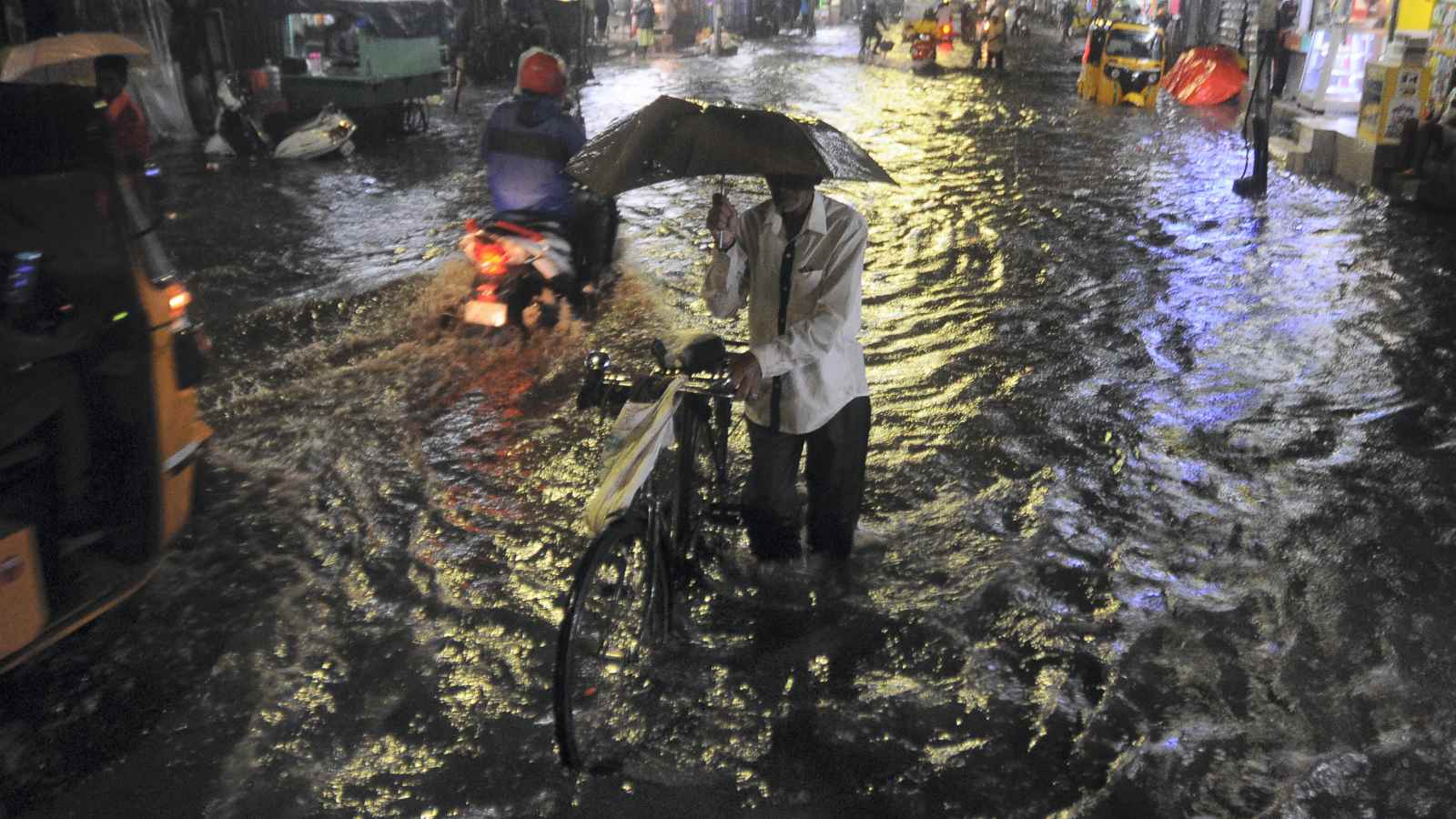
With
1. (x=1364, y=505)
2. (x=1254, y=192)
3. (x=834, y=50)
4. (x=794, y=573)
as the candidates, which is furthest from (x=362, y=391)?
(x=834, y=50)

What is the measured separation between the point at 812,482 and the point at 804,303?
2.81 feet

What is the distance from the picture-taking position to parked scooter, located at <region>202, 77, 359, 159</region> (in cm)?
1520

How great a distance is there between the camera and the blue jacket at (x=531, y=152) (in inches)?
284

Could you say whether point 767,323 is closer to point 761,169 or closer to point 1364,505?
point 761,169

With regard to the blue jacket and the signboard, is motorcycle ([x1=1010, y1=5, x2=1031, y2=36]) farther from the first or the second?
the blue jacket

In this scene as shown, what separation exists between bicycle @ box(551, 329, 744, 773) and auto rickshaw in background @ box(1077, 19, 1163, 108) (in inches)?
847

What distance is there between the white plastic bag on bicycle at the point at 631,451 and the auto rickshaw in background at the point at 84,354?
1792mm

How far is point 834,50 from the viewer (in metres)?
39.8

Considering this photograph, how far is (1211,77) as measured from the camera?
2352 centimetres

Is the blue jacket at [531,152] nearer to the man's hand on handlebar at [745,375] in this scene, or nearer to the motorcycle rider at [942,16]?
the man's hand on handlebar at [745,375]

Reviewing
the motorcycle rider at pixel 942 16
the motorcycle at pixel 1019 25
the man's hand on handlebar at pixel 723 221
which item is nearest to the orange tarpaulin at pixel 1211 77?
the motorcycle rider at pixel 942 16

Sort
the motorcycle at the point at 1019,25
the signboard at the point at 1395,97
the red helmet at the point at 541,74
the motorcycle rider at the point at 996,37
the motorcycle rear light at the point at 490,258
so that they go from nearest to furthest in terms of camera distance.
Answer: the red helmet at the point at 541,74
the motorcycle rear light at the point at 490,258
the signboard at the point at 1395,97
the motorcycle rider at the point at 996,37
the motorcycle at the point at 1019,25

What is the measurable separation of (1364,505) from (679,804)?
3.88 meters

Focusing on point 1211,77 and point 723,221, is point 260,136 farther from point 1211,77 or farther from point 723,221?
point 1211,77
